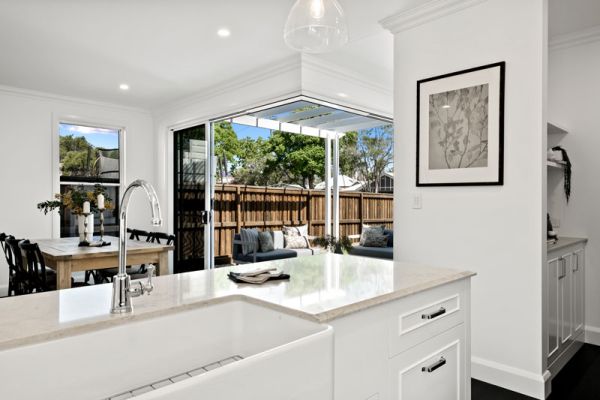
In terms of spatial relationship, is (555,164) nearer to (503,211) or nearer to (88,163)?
(503,211)

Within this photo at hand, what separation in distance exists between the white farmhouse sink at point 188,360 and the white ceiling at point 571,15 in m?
3.17

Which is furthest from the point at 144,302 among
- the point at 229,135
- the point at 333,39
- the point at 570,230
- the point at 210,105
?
the point at 229,135

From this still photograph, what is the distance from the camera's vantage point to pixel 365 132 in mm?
7957

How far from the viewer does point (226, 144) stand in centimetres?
1003

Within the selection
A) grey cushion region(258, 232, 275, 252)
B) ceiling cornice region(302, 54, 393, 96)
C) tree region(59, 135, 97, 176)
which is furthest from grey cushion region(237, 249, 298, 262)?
ceiling cornice region(302, 54, 393, 96)

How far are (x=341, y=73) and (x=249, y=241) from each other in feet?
10.5

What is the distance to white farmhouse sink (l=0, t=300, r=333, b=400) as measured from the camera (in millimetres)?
870

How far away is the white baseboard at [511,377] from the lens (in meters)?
2.50

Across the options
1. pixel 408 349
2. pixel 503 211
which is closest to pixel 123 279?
pixel 408 349

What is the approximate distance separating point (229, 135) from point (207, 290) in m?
8.85

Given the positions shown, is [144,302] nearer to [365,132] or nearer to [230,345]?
[230,345]

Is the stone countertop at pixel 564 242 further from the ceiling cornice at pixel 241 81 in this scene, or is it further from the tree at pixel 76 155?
the tree at pixel 76 155

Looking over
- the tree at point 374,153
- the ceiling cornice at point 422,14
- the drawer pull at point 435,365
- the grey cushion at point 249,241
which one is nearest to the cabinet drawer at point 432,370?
the drawer pull at point 435,365

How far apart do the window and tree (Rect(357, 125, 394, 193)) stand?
4.42 meters
